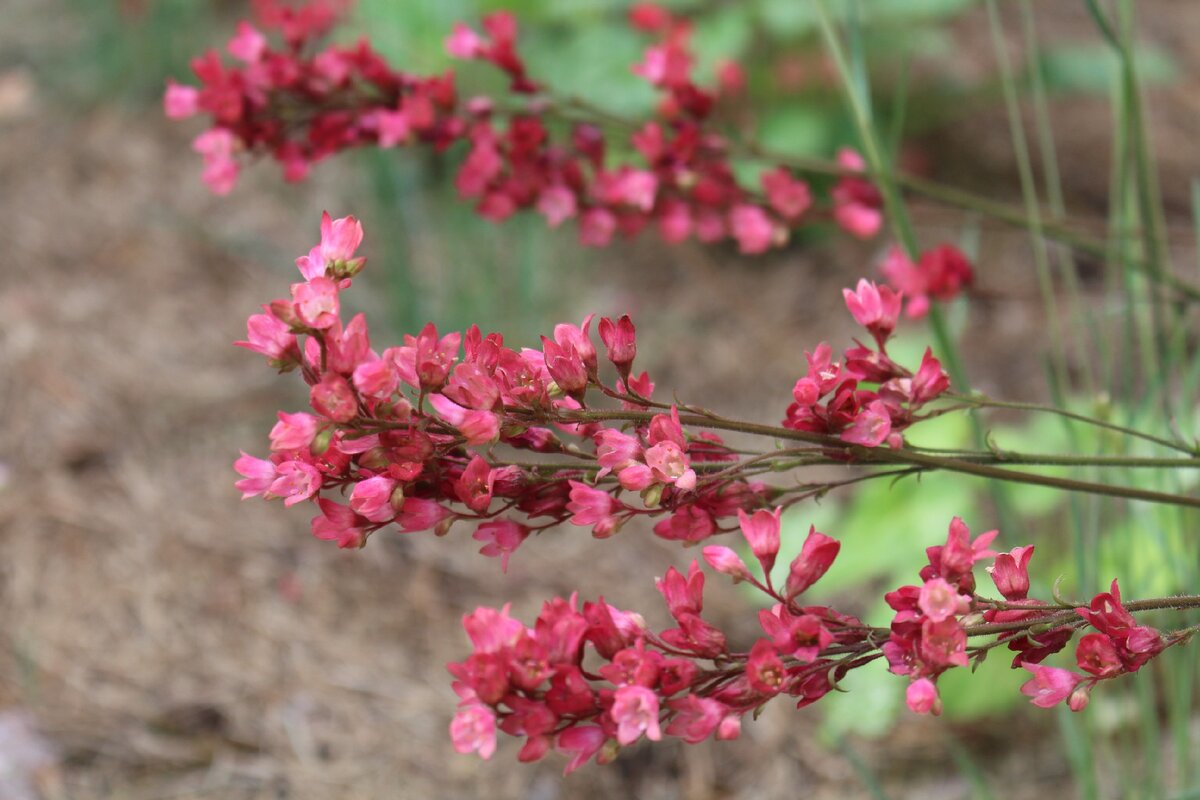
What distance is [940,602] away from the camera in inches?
20.4

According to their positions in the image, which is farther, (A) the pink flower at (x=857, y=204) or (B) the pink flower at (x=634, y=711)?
(A) the pink flower at (x=857, y=204)

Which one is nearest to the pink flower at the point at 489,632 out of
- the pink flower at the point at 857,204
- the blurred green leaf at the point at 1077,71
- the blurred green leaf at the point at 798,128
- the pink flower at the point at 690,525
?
the pink flower at the point at 690,525

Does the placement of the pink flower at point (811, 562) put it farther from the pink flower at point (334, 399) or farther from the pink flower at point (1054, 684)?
the pink flower at point (334, 399)

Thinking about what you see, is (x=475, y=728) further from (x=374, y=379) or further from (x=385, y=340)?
(x=385, y=340)

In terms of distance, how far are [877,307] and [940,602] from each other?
7.7 inches

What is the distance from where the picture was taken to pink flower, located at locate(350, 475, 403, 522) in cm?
55

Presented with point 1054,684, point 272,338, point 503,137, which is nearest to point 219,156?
point 503,137

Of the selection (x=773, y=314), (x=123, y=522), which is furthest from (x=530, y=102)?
(x=773, y=314)

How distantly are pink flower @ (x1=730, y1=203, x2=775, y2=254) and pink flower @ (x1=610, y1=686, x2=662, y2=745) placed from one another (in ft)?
2.12

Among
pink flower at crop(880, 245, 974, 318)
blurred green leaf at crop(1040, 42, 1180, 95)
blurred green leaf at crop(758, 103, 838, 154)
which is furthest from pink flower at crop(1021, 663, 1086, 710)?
blurred green leaf at crop(1040, 42, 1180, 95)

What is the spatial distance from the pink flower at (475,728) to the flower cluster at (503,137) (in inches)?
23.4

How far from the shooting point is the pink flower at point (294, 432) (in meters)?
0.52

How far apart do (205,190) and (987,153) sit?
5.74ft

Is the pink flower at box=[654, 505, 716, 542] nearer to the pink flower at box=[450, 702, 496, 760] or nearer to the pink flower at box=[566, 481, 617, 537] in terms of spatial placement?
the pink flower at box=[566, 481, 617, 537]
